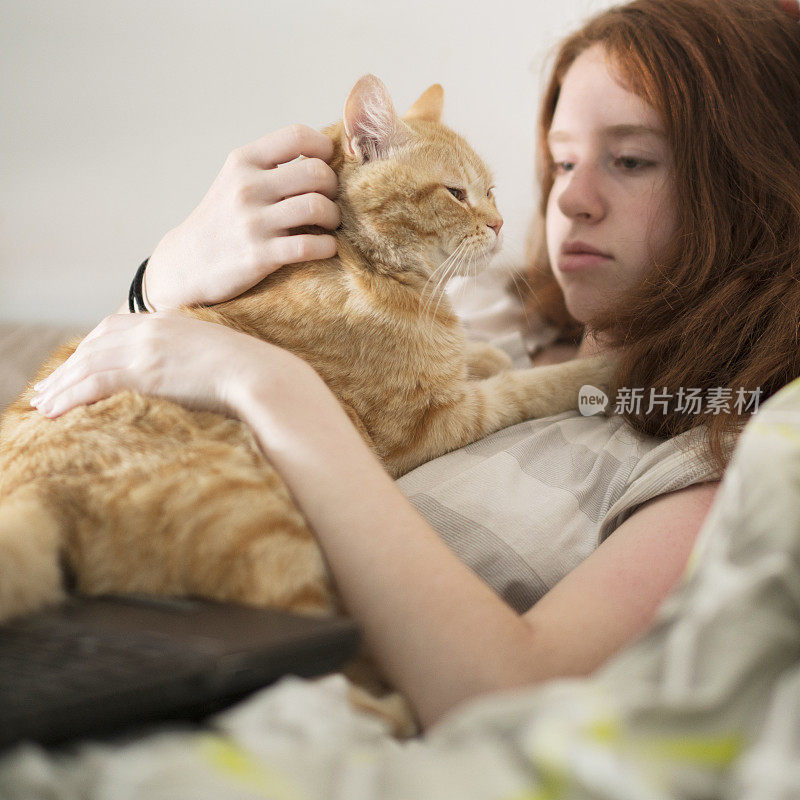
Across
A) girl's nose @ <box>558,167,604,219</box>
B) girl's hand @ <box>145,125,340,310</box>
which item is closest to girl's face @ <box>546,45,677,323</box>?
girl's nose @ <box>558,167,604,219</box>

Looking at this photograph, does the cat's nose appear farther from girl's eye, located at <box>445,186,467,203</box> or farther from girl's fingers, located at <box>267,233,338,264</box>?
girl's fingers, located at <box>267,233,338,264</box>

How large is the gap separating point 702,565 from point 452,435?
24.5 inches

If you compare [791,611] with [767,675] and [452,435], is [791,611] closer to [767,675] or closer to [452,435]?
[767,675]

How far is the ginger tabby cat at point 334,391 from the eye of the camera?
722 mm

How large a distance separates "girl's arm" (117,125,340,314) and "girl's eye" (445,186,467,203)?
21 centimetres

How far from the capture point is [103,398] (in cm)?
93

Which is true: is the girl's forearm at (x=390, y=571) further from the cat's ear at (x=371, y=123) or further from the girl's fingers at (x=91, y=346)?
the cat's ear at (x=371, y=123)

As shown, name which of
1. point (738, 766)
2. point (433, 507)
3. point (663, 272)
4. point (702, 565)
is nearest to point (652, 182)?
point (663, 272)

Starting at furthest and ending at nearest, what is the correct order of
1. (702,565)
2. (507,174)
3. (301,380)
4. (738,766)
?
(507,174)
(301,380)
(702,565)
(738,766)

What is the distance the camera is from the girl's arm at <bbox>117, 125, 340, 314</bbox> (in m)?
1.07

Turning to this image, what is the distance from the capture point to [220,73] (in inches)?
82.6

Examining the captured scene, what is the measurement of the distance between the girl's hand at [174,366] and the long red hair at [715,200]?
25.6 inches

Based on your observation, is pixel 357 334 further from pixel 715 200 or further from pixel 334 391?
pixel 715 200
